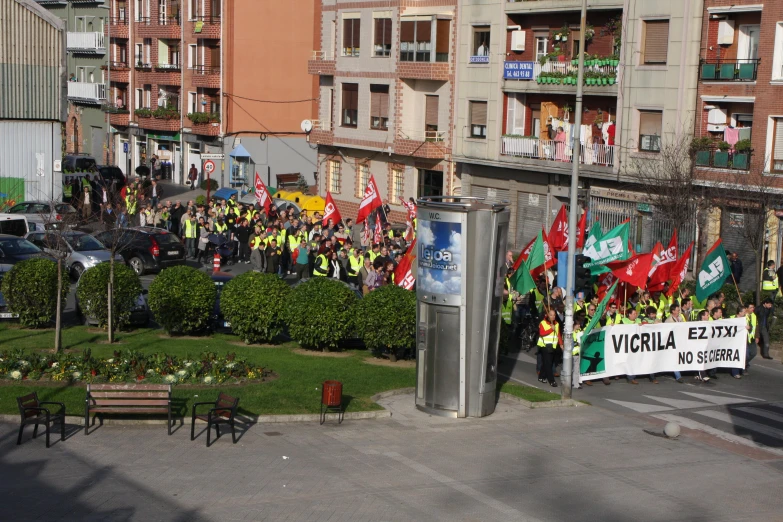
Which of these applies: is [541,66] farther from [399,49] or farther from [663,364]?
[663,364]

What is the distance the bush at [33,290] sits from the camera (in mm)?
22812

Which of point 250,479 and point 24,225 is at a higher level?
point 24,225

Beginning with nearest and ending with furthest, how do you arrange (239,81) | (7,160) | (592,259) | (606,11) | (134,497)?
(134,497), (592,259), (606,11), (7,160), (239,81)

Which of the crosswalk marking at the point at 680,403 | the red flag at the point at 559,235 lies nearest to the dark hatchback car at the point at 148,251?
the red flag at the point at 559,235

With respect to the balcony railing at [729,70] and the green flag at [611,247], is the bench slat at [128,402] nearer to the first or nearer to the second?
the green flag at [611,247]

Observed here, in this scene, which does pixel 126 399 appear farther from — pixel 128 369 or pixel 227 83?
pixel 227 83

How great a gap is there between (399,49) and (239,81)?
13.7 meters

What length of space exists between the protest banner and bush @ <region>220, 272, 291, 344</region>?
6092mm

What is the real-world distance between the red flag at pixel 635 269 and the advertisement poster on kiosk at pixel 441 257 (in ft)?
24.2

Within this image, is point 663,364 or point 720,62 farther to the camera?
point 720,62

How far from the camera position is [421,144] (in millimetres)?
43406

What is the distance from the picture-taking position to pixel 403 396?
61.1 ft

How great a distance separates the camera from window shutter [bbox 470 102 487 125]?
4144 cm

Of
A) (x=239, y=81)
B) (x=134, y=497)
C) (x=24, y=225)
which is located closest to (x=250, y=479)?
(x=134, y=497)
